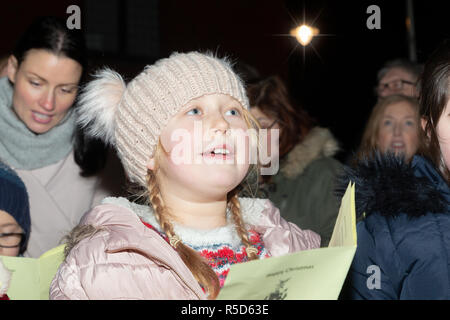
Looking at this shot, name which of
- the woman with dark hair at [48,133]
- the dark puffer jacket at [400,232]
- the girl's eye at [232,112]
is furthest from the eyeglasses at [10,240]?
the dark puffer jacket at [400,232]

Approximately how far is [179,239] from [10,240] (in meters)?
0.79

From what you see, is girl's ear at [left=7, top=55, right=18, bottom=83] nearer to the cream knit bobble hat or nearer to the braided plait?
the cream knit bobble hat

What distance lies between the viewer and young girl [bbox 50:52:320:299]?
4.67 feet

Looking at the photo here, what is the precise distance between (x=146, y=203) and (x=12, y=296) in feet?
1.64

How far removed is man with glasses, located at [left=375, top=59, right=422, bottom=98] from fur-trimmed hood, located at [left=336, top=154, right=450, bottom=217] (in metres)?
1.83

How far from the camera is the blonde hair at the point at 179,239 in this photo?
150cm

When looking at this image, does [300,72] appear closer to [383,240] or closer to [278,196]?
[278,196]

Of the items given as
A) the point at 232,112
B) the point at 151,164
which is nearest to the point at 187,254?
the point at 151,164

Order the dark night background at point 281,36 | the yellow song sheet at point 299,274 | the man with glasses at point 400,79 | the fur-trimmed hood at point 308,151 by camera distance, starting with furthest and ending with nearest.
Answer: the dark night background at point 281,36
the man with glasses at point 400,79
the fur-trimmed hood at point 308,151
the yellow song sheet at point 299,274

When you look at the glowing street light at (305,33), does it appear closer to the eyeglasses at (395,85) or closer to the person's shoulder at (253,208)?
the eyeglasses at (395,85)

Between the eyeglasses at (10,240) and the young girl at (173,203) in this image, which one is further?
the eyeglasses at (10,240)

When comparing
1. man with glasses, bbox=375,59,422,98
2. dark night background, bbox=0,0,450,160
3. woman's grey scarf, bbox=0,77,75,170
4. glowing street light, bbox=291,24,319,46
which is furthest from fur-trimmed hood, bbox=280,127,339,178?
glowing street light, bbox=291,24,319,46

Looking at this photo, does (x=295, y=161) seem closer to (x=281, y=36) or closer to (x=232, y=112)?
(x=232, y=112)

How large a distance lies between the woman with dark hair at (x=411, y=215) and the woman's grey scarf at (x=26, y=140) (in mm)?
1494
